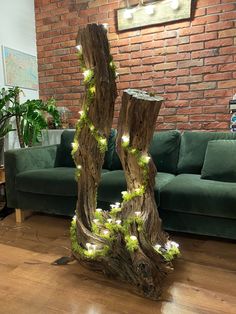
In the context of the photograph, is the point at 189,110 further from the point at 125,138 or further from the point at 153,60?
the point at 125,138

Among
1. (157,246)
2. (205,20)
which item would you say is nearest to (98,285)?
(157,246)

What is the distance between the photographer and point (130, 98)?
1.51 m

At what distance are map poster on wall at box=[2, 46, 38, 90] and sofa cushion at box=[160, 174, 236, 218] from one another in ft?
8.15

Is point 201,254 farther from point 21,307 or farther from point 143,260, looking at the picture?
point 21,307

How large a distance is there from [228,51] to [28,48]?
2514 mm

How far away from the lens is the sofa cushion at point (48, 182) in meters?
2.35

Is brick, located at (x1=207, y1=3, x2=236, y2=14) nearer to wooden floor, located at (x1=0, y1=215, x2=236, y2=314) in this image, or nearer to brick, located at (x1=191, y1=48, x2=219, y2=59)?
brick, located at (x1=191, y1=48, x2=219, y2=59)

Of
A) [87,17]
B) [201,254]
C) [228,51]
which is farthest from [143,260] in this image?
[87,17]

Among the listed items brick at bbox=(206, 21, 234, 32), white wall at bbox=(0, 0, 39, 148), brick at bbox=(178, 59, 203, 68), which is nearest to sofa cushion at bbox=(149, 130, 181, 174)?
brick at bbox=(178, 59, 203, 68)

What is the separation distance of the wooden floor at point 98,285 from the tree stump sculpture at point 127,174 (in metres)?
0.09

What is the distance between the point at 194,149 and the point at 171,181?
1.72ft

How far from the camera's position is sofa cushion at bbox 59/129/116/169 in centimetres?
287

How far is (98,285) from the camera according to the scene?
1.58 m

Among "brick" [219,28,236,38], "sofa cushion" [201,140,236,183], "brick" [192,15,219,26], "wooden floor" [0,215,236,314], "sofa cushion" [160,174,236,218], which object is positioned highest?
"brick" [192,15,219,26]
